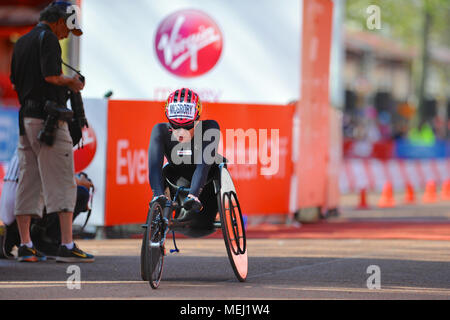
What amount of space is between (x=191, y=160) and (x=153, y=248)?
871 millimetres

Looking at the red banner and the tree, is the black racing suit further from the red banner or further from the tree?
the tree

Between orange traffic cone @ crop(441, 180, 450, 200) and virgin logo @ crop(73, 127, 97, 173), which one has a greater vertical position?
virgin logo @ crop(73, 127, 97, 173)

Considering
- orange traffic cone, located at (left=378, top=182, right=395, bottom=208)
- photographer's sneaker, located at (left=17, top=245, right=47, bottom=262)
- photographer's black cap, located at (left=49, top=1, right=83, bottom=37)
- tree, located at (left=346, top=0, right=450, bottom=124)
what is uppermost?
tree, located at (left=346, top=0, right=450, bottom=124)

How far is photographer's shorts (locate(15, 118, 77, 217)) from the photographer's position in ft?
27.2

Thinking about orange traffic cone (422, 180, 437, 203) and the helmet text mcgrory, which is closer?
the helmet text mcgrory

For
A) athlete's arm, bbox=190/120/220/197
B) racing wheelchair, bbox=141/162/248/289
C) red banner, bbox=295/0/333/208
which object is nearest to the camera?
racing wheelchair, bbox=141/162/248/289

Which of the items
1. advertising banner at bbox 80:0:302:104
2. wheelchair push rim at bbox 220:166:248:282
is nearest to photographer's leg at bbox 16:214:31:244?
wheelchair push rim at bbox 220:166:248:282

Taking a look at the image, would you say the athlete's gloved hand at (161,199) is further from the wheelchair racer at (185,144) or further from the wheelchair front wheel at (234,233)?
the wheelchair front wheel at (234,233)

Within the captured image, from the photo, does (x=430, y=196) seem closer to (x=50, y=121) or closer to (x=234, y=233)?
(x=50, y=121)

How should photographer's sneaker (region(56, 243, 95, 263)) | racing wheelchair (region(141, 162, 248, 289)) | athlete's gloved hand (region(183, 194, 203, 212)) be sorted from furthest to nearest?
photographer's sneaker (region(56, 243, 95, 263)) → athlete's gloved hand (region(183, 194, 203, 212)) → racing wheelchair (region(141, 162, 248, 289))

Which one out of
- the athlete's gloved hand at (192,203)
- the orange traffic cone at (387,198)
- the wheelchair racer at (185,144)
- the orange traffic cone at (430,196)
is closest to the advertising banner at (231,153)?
the wheelchair racer at (185,144)

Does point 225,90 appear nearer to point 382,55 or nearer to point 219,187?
point 219,187

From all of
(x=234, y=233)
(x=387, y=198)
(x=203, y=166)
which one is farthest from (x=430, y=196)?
(x=203, y=166)

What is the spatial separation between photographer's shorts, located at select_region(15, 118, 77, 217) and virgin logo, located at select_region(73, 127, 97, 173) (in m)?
2.24
